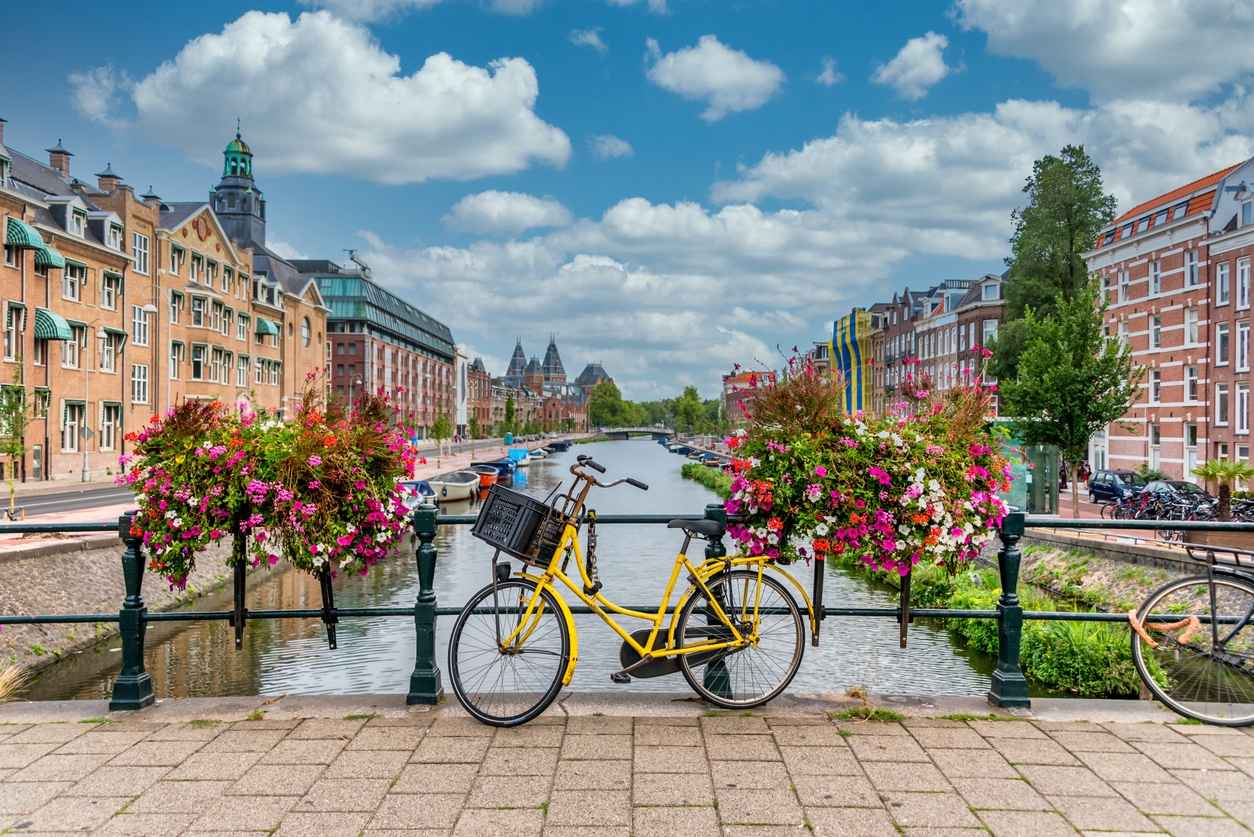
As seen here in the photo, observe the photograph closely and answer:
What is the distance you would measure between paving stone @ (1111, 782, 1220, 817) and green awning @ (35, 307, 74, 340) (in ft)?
131

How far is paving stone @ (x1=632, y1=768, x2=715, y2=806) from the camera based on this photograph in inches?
147

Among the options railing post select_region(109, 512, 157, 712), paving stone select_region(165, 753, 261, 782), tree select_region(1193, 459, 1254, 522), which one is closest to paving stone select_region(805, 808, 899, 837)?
paving stone select_region(165, 753, 261, 782)

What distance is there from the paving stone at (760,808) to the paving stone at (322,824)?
1475 mm

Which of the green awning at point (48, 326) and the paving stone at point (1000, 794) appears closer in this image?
the paving stone at point (1000, 794)

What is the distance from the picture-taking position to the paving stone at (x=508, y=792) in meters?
3.72

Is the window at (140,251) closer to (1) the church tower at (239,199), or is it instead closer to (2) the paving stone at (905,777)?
(1) the church tower at (239,199)

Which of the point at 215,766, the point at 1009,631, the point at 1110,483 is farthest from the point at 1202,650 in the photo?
the point at 1110,483

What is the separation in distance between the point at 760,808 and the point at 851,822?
369 mm

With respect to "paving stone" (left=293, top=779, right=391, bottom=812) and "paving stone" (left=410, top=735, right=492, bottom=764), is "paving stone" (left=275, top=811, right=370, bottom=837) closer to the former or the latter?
"paving stone" (left=293, top=779, right=391, bottom=812)

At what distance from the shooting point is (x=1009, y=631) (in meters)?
5.18

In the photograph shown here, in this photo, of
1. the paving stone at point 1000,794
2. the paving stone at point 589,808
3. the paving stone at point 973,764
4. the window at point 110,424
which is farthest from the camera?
the window at point 110,424

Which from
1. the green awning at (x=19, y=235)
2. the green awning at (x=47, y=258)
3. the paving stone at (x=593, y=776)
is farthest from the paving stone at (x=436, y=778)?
the green awning at (x=47, y=258)

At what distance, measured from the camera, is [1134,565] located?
17.5 meters

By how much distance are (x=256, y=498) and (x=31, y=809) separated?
184 cm
